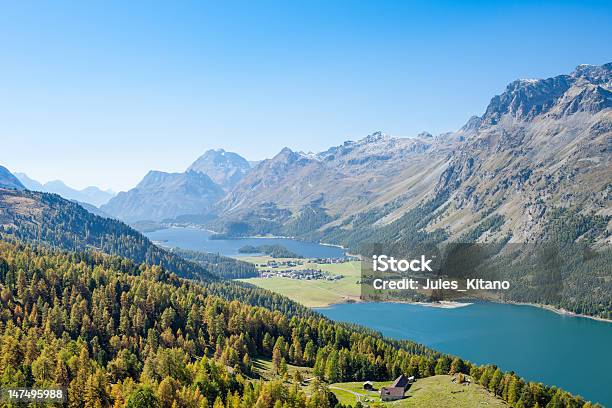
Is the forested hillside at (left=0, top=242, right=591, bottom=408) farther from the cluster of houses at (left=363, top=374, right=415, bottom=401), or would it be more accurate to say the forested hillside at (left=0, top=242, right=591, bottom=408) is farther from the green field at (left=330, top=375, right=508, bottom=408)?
the cluster of houses at (left=363, top=374, right=415, bottom=401)

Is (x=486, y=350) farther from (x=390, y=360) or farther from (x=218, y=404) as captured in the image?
(x=218, y=404)

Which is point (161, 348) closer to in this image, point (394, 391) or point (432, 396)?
A: point (394, 391)

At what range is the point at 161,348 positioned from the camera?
104250 millimetres

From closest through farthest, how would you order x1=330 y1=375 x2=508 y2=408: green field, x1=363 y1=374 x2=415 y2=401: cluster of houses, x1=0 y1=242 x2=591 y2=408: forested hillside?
1. x1=0 y1=242 x2=591 y2=408: forested hillside
2. x1=330 y1=375 x2=508 y2=408: green field
3. x1=363 y1=374 x2=415 y2=401: cluster of houses

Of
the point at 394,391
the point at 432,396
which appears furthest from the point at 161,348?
the point at 432,396

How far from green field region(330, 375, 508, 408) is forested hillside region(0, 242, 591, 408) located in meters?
4.59

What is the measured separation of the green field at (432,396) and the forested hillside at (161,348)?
4586 mm

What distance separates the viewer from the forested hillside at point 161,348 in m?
74.2

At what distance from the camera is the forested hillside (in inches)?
2923

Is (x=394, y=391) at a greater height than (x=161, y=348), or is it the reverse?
(x=161, y=348)

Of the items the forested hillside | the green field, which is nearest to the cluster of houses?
the green field

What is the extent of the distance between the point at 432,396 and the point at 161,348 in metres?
53.5

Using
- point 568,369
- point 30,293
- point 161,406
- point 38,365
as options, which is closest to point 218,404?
point 161,406

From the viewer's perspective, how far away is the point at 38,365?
7738 centimetres
